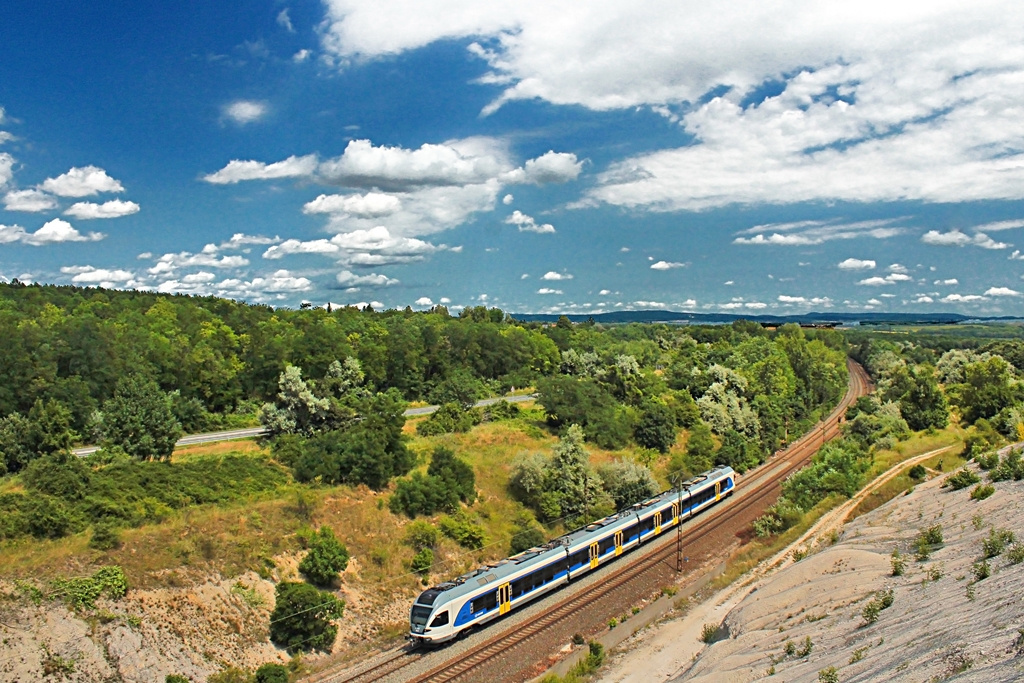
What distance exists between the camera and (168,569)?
1202 inches

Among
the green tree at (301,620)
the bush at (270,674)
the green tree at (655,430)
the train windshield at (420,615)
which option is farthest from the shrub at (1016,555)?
the green tree at (655,430)

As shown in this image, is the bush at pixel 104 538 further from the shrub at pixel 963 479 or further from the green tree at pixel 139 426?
the shrub at pixel 963 479

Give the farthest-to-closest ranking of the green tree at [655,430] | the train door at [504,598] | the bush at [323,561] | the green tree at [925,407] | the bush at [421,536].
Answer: the green tree at [925,407]
the green tree at [655,430]
the bush at [421,536]
the bush at [323,561]
the train door at [504,598]

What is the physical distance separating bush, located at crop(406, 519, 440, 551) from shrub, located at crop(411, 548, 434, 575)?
3.69 feet

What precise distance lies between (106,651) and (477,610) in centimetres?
1476

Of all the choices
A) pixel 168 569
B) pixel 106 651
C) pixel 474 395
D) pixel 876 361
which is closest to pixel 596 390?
pixel 474 395

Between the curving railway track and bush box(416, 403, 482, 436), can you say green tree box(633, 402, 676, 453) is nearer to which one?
the curving railway track

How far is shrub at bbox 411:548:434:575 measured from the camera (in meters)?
38.9

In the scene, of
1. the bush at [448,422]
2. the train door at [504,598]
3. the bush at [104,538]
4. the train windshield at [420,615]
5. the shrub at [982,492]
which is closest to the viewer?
the shrub at [982,492]

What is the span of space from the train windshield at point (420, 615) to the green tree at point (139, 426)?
2491 cm

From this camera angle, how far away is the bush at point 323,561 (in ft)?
113

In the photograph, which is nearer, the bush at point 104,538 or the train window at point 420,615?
the train window at point 420,615

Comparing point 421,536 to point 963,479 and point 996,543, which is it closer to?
point 963,479

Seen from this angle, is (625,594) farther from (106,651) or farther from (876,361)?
(876,361)
